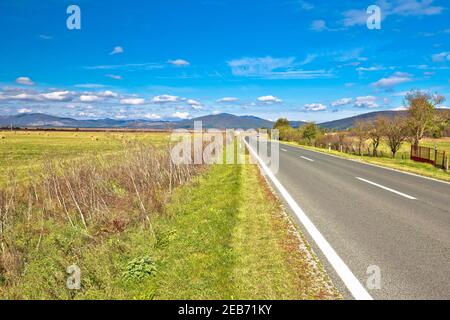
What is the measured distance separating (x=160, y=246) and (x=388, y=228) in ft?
14.1

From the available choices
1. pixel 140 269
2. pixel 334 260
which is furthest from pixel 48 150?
pixel 334 260

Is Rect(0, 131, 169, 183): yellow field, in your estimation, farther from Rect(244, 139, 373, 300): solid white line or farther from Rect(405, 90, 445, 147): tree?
Rect(405, 90, 445, 147): tree

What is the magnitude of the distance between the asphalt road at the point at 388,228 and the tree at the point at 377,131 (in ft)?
84.4

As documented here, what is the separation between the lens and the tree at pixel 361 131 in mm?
38031

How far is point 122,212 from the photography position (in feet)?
31.3

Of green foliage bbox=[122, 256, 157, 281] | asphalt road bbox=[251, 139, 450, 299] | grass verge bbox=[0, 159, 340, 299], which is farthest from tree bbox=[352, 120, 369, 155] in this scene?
green foliage bbox=[122, 256, 157, 281]

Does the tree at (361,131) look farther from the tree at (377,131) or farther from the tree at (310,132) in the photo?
the tree at (310,132)

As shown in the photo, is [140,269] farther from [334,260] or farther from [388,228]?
[388,228]

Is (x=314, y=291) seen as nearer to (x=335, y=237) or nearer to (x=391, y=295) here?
(x=391, y=295)

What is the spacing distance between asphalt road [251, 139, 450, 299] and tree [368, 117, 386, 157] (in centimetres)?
2572

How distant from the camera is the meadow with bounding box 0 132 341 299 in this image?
439 centimetres
